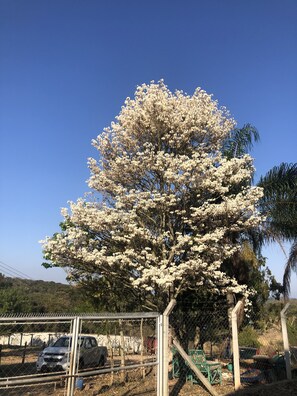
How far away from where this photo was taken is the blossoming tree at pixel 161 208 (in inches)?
464

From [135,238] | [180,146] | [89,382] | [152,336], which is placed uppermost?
[180,146]

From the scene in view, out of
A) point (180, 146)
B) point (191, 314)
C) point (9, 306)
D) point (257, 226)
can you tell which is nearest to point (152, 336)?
point (191, 314)

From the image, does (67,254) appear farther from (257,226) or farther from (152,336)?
(257,226)

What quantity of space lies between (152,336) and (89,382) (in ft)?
7.57

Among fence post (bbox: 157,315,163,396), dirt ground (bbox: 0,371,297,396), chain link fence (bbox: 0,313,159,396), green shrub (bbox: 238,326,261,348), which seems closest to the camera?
chain link fence (bbox: 0,313,159,396)

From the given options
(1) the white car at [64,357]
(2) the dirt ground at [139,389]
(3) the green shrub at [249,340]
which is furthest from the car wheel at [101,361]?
(3) the green shrub at [249,340]

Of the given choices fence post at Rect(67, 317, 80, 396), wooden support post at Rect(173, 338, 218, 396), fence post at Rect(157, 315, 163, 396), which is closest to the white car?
wooden support post at Rect(173, 338, 218, 396)

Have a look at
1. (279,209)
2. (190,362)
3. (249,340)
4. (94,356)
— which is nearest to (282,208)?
(279,209)

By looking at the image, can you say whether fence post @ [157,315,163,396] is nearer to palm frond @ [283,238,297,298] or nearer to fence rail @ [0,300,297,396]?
fence rail @ [0,300,297,396]

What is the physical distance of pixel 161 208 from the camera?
40.5 ft

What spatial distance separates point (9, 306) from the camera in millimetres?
34375

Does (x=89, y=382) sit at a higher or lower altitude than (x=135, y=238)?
lower

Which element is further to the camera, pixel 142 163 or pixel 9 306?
pixel 9 306

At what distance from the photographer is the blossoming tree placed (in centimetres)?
1177
